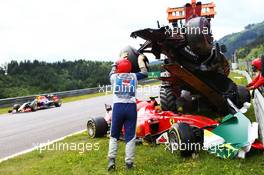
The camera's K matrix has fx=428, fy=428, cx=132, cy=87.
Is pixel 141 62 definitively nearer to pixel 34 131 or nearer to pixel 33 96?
pixel 34 131

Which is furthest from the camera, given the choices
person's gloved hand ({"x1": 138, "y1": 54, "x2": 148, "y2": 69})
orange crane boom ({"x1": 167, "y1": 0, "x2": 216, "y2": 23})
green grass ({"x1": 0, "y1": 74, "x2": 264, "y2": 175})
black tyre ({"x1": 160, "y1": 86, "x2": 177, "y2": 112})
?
black tyre ({"x1": 160, "y1": 86, "x2": 177, "y2": 112})

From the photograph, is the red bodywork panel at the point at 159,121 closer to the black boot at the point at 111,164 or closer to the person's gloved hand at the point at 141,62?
the person's gloved hand at the point at 141,62

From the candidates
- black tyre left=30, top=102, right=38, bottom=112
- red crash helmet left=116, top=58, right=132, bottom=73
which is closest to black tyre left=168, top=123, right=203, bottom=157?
red crash helmet left=116, top=58, right=132, bottom=73

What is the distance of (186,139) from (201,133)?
0.47m

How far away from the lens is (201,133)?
7773mm

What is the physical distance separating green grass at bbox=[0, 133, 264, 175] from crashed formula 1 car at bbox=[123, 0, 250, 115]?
191 cm

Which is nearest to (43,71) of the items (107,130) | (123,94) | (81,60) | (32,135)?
(81,60)

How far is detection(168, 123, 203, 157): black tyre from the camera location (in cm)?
746

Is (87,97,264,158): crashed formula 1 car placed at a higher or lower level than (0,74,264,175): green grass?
higher

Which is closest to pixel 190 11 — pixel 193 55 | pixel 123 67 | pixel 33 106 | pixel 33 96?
pixel 193 55

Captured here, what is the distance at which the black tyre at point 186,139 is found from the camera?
24.5ft

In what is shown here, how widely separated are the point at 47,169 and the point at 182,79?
362 centimetres

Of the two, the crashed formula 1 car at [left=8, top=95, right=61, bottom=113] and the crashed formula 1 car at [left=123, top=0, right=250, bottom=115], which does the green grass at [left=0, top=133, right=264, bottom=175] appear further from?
the crashed formula 1 car at [left=8, top=95, right=61, bottom=113]

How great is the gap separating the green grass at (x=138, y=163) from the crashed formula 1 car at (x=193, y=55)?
1905mm
